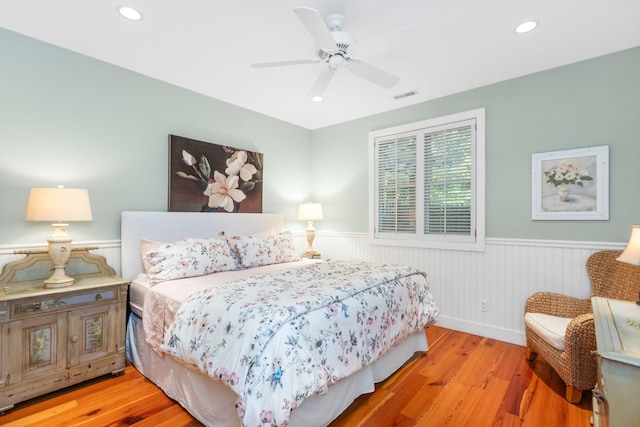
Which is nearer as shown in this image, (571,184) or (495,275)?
(571,184)

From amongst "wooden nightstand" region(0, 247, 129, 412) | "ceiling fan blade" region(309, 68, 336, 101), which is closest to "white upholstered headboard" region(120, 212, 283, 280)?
"wooden nightstand" region(0, 247, 129, 412)

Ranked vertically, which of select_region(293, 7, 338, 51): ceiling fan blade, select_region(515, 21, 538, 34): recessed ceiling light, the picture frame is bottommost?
the picture frame

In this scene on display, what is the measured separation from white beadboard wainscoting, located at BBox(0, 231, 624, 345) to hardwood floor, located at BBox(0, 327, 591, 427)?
0.60 meters

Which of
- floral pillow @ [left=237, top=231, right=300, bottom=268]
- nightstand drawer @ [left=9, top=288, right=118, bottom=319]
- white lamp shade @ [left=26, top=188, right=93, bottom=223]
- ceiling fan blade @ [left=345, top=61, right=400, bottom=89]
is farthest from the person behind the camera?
floral pillow @ [left=237, top=231, right=300, bottom=268]

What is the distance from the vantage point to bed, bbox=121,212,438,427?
1.44 m

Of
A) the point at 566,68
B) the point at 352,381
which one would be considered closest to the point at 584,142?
the point at 566,68

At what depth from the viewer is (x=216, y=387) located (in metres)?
1.70

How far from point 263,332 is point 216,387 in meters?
0.55

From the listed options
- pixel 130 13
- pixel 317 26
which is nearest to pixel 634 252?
pixel 317 26

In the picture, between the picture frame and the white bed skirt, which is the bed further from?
the picture frame

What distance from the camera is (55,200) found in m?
2.14

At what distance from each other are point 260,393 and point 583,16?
3.06 metres

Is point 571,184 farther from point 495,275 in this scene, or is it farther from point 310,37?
point 310,37

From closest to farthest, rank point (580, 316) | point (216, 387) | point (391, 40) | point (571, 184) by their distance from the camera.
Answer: point (216, 387) → point (391, 40) → point (580, 316) → point (571, 184)
